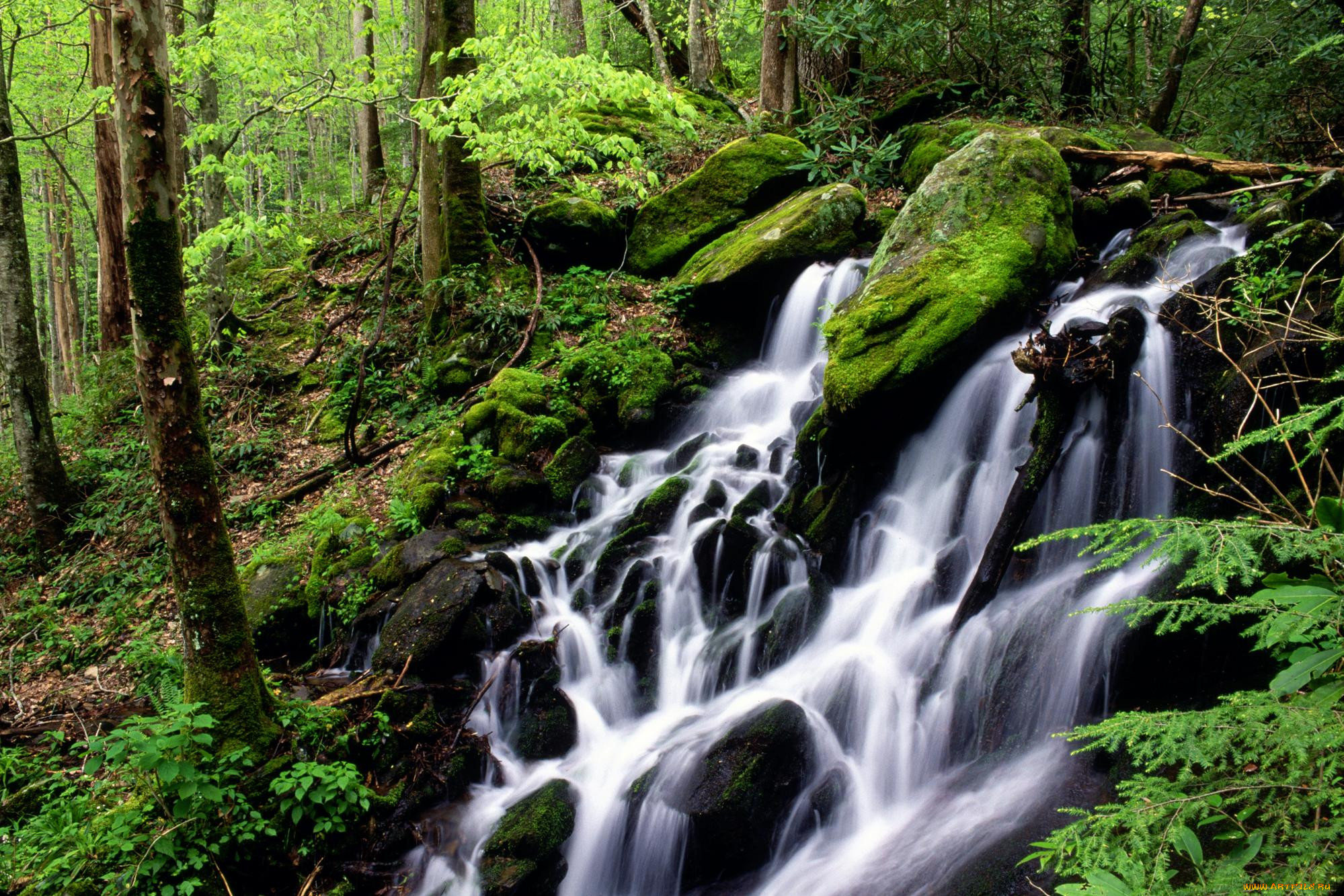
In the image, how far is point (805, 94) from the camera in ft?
40.4

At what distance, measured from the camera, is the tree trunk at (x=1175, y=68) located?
8789 mm

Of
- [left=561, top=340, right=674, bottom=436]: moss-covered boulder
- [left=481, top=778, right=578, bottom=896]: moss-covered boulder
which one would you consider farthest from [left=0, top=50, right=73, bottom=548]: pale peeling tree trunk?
[left=481, top=778, right=578, bottom=896]: moss-covered boulder

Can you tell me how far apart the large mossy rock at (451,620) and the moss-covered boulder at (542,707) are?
0.29m

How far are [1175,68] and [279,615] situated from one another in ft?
40.1

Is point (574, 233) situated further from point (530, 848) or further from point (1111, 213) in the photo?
point (530, 848)

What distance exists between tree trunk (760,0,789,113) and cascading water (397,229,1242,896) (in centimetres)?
686

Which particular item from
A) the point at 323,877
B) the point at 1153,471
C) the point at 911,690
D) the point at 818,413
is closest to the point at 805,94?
the point at 818,413

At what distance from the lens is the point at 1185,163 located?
8.02 meters

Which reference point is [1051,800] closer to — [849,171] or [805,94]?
[849,171]

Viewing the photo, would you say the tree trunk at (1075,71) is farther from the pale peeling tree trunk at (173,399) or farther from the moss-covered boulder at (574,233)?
the pale peeling tree trunk at (173,399)

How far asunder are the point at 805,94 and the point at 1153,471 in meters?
9.26

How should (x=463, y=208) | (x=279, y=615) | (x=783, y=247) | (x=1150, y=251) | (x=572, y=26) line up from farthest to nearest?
(x=572, y=26), (x=463, y=208), (x=783, y=247), (x=1150, y=251), (x=279, y=615)

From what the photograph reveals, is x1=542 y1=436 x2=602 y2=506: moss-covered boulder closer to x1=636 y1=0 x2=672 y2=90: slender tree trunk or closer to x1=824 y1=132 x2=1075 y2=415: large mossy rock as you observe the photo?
x1=824 y1=132 x2=1075 y2=415: large mossy rock

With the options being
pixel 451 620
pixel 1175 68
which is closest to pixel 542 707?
pixel 451 620
